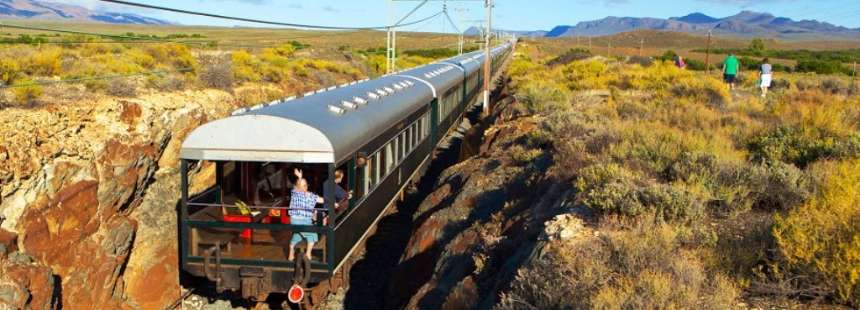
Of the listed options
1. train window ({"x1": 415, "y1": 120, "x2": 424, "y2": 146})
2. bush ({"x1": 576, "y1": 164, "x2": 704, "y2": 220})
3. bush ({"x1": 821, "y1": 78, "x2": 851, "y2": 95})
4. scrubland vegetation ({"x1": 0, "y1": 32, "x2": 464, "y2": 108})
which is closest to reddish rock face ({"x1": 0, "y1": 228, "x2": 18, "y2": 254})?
scrubland vegetation ({"x1": 0, "y1": 32, "x2": 464, "y2": 108})

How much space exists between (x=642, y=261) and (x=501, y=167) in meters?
7.95

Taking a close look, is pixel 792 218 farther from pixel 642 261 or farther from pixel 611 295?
pixel 611 295

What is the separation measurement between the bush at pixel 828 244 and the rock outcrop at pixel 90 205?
8.98m

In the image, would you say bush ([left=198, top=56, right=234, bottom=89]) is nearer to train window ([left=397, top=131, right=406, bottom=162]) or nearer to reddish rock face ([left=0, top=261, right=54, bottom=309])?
train window ([left=397, top=131, right=406, bottom=162])

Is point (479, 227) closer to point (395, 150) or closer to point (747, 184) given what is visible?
point (395, 150)

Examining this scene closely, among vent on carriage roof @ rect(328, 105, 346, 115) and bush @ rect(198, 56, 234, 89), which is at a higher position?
vent on carriage roof @ rect(328, 105, 346, 115)

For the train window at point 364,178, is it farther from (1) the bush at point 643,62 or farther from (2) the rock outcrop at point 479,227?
(1) the bush at point 643,62

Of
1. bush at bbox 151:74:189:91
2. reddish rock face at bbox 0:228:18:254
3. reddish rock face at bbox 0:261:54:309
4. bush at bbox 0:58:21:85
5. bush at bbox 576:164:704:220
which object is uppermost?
bush at bbox 0:58:21:85

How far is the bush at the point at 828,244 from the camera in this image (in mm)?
4969

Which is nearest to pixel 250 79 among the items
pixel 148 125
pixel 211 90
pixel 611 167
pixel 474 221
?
pixel 211 90

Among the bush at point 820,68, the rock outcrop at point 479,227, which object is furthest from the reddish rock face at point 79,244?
the bush at point 820,68

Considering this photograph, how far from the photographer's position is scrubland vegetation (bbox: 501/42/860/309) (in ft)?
16.8

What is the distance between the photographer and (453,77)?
21188 mm

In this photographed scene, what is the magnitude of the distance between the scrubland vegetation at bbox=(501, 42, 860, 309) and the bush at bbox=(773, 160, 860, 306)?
0.01 metres
